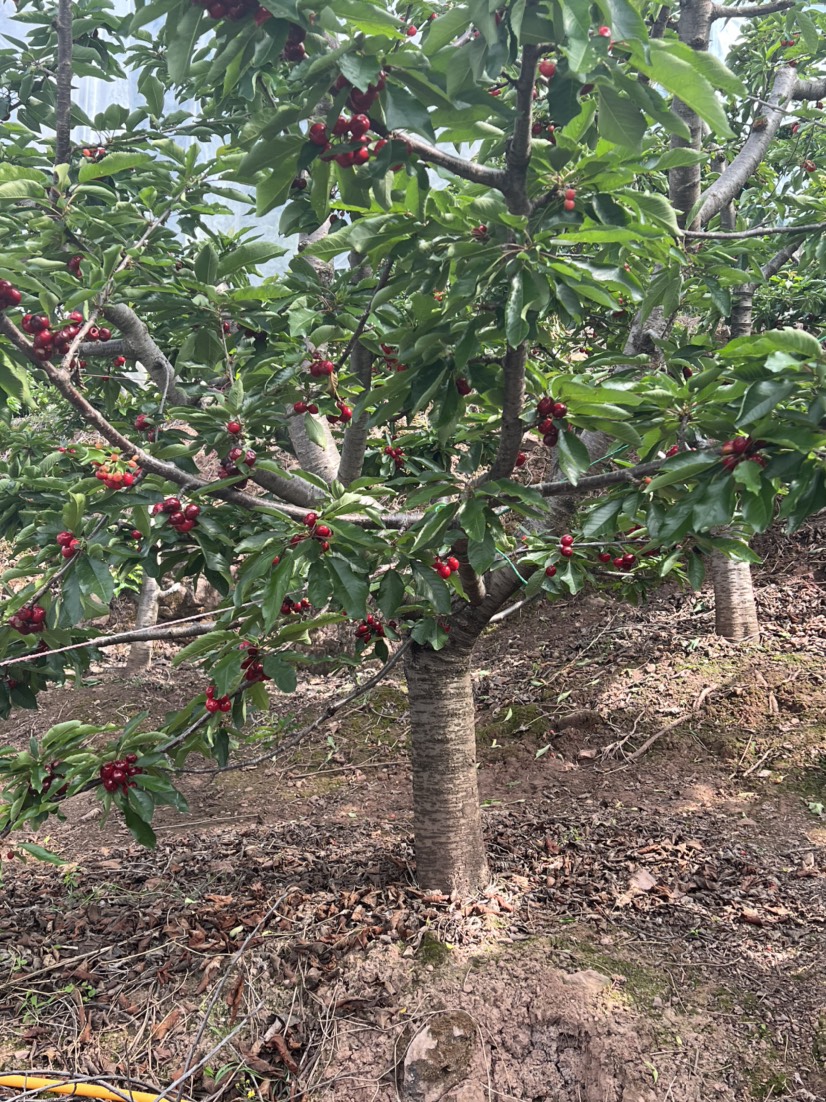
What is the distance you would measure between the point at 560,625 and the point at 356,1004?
139 inches

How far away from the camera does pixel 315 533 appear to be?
169cm

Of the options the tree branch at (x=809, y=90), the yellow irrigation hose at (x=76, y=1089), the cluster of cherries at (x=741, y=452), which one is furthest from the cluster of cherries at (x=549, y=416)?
the tree branch at (x=809, y=90)

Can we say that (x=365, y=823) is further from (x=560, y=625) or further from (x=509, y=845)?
(x=560, y=625)

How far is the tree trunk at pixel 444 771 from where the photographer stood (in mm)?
2389

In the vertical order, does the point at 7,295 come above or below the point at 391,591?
above

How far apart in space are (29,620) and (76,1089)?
3.93 ft

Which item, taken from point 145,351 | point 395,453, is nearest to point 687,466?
point 395,453

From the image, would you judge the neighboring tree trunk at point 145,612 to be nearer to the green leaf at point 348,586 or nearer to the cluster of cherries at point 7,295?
the cluster of cherries at point 7,295

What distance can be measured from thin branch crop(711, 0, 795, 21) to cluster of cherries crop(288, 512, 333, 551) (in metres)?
2.90

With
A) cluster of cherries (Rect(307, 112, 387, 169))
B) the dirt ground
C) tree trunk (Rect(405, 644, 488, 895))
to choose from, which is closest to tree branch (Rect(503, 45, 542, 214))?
cluster of cherries (Rect(307, 112, 387, 169))

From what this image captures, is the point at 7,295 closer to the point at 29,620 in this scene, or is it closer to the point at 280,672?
the point at 29,620

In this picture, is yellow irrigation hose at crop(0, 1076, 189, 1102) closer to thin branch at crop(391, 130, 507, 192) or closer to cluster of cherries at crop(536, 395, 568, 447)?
cluster of cherries at crop(536, 395, 568, 447)

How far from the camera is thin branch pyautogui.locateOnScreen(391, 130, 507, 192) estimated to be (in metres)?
1.37

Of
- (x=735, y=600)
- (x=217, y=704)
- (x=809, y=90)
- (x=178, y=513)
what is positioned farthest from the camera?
(x=735, y=600)
